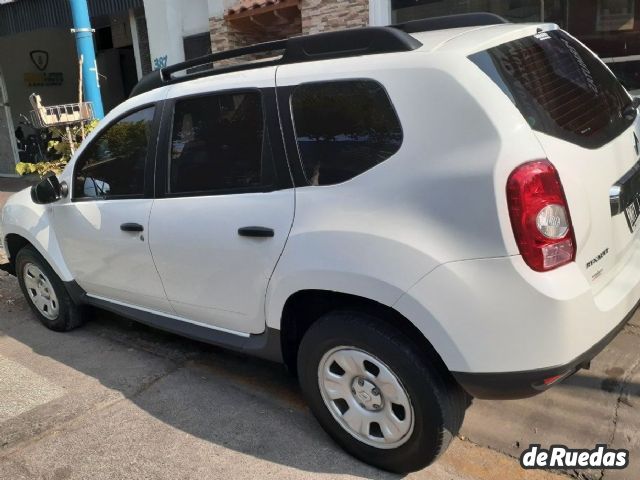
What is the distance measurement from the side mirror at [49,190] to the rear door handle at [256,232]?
5.89 feet

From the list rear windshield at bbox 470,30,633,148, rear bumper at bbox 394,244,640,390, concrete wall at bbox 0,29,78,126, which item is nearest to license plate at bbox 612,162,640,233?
rear windshield at bbox 470,30,633,148

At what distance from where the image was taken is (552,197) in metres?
2.02

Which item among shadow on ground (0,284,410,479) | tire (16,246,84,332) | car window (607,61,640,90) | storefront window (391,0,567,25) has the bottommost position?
shadow on ground (0,284,410,479)

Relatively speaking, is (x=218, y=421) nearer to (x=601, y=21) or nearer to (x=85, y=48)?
(x=85, y=48)

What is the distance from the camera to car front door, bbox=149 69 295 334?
265 cm

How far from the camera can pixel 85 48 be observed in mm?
6234

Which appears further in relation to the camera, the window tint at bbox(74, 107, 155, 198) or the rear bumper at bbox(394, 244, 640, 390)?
the window tint at bbox(74, 107, 155, 198)

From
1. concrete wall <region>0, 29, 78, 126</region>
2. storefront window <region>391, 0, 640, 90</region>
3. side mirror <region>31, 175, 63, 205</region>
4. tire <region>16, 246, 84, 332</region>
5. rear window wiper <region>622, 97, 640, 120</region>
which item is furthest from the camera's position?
concrete wall <region>0, 29, 78, 126</region>

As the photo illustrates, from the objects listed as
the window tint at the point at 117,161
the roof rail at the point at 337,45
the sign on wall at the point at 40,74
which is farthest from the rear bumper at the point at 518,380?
the sign on wall at the point at 40,74

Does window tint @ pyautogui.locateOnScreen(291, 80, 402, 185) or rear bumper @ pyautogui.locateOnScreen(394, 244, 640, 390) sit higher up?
window tint @ pyautogui.locateOnScreen(291, 80, 402, 185)

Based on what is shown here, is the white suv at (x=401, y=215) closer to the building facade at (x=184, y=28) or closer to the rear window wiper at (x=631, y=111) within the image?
the rear window wiper at (x=631, y=111)

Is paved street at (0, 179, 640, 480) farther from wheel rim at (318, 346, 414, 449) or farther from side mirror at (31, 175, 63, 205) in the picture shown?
side mirror at (31, 175, 63, 205)

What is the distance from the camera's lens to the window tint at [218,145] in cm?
275

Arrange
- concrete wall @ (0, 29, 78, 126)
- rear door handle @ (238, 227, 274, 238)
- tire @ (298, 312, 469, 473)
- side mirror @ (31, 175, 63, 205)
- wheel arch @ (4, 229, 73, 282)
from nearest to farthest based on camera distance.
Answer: tire @ (298, 312, 469, 473), rear door handle @ (238, 227, 274, 238), side mirror @ (31, 175, 63, 205), wheel arch @ (4, 229, 73, 282), concrete wall @ (0, 29, 78, 126)
